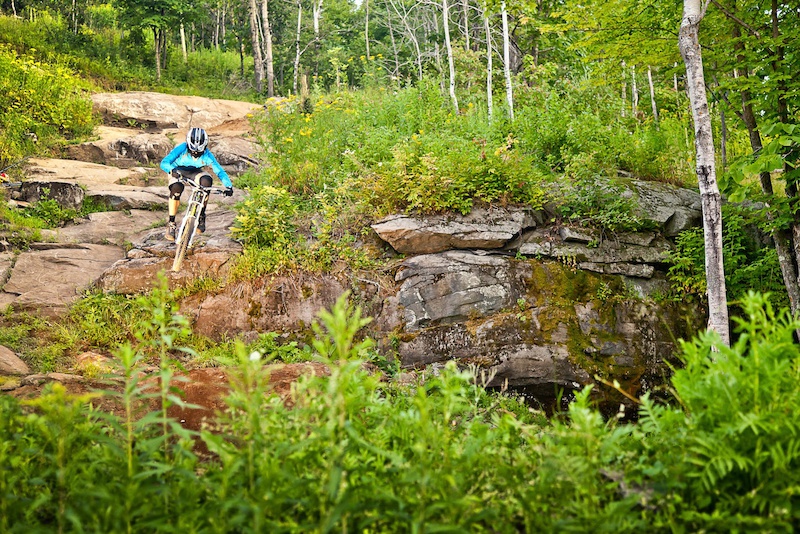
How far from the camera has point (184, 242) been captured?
8727mm

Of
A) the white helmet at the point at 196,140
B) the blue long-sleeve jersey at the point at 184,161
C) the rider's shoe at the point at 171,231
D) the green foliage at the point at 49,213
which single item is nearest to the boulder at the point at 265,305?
the rider's shoe at the point at 171,231

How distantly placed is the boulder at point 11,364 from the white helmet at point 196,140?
4.08m

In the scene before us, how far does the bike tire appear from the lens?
28.0 ft

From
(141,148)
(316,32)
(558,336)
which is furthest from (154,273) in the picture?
(316,32)

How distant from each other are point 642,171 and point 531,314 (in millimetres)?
4259

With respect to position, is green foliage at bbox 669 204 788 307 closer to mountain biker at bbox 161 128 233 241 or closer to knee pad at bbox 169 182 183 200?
mountain biker at bbox 161 128 233 241

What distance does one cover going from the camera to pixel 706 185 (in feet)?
18.5

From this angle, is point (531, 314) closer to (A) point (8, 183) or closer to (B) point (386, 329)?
(B) point (386, 329)

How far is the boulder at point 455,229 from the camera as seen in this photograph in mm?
7922

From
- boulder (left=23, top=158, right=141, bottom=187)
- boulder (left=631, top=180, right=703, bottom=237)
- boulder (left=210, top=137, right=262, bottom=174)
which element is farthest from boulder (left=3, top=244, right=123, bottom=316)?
boulder (left=631, top=180, right=703, bottom=237)

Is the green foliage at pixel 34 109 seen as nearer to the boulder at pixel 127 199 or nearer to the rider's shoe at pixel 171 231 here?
the boulder at pixel 127 199

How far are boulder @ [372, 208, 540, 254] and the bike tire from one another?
125 inches

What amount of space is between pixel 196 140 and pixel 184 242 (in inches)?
68.5

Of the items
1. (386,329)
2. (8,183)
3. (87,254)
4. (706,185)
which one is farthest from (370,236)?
(8,183)
